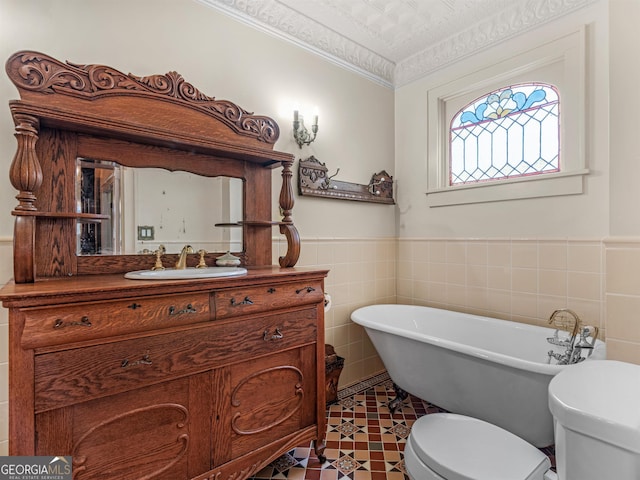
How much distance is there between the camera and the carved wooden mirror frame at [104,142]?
1284 mm

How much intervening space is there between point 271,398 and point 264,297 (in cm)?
48

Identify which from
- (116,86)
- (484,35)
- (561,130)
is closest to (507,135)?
(561,130)

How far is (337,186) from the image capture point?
A: 2.53 meters

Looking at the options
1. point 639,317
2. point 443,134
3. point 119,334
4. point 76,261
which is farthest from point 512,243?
point 76,261

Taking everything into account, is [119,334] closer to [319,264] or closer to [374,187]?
[319,264]

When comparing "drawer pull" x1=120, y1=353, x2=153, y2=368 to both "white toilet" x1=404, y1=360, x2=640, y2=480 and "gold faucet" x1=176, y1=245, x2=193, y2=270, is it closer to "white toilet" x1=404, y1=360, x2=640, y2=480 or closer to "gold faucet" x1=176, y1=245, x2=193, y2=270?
"gold faucet" x1=176, y1=245, x2=193, y2=270

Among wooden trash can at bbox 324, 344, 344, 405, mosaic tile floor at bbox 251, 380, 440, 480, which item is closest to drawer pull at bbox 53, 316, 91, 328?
mosaic tile floor at bbox 251, 380, 440, 480

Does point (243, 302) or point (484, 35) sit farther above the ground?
point (484, 35)

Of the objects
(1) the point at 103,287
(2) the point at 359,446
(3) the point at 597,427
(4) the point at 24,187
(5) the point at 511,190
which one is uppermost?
(5) the point at 511,190

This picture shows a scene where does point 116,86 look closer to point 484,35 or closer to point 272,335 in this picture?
point 272,335

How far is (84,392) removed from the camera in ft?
3.67

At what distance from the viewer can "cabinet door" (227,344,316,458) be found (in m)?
1.47

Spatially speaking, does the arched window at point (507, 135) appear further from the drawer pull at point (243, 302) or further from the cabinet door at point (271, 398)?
the drawer pull at point (243, 302)

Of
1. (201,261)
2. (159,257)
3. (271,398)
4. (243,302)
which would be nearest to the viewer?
(243,302)
